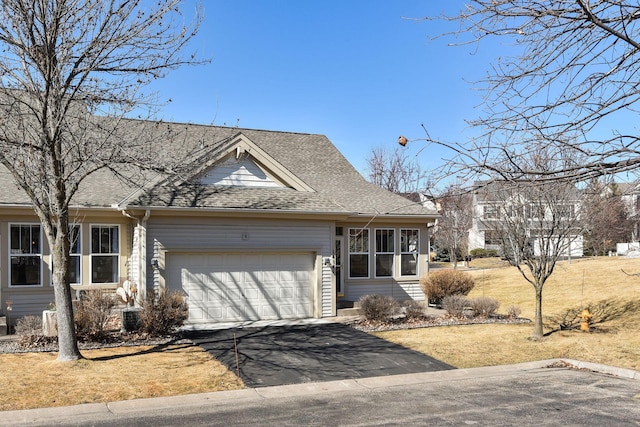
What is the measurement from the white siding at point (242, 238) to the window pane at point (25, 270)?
3296 mm

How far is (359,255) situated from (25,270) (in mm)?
10640

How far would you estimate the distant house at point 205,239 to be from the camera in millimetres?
15219

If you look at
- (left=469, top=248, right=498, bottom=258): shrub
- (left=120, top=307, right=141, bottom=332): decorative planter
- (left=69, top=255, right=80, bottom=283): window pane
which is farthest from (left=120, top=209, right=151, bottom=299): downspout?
(left=469, top=248, right=498, bottom=258): shrub

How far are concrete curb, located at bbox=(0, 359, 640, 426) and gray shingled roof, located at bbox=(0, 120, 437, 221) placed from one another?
353 cm

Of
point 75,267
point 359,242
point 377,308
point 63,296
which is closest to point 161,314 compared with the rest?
point 63,296

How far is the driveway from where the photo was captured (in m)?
10.8

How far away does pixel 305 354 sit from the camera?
40.9 feet

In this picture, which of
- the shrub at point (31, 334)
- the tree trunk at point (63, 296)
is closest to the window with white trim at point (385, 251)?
the shrub at point (31, 334)

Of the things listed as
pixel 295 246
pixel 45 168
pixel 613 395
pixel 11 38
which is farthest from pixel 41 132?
pixel 613 395

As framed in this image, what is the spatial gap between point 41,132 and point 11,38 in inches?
70.1

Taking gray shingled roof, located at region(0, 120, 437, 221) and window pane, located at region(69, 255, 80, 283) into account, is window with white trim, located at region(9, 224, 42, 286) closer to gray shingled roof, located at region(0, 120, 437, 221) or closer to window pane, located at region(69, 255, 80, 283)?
window pane, located at region(69, 255, 80, 283)

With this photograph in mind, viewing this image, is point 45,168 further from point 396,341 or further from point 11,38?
point 396,341

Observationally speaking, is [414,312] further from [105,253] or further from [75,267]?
[75,267]

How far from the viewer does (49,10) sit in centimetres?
1016
